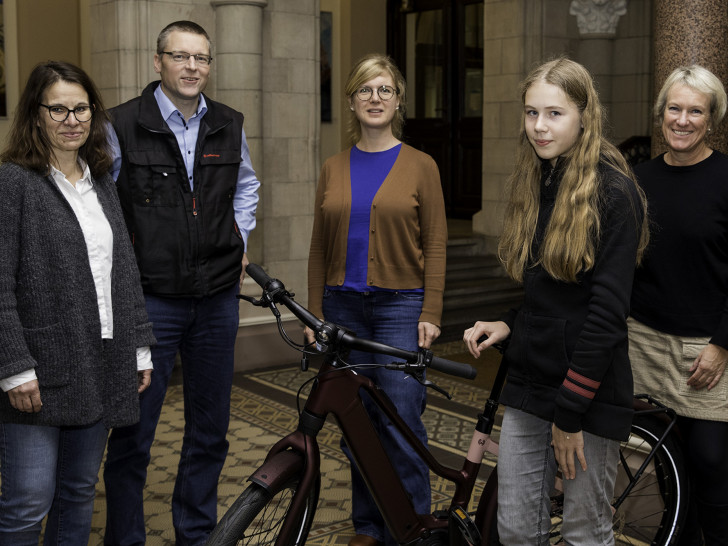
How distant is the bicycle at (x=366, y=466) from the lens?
2338 mm

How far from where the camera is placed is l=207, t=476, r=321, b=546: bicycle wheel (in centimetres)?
227

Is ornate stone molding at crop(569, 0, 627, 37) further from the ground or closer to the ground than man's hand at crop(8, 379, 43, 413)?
further from the ground

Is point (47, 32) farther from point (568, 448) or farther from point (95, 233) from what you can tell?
point (568, 448)

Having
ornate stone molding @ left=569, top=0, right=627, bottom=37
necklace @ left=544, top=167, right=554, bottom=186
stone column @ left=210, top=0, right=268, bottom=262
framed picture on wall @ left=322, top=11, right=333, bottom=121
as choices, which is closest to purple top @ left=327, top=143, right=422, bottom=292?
necklace @ left=544, top=167, right=554, bottom=186

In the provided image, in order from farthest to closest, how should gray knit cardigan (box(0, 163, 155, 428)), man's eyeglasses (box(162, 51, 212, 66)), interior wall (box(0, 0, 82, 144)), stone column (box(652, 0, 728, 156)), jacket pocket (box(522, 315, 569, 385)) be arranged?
interior wall (box(0, 0, 82, 144)), stone column (box(652, 0, 728, 156)), man's eyeglasses (box(162, 51, 212, 66)), gray knit cardigan (box(0, 163, 155, 428)), jacket pocket (box(522, 315, 569, 385))

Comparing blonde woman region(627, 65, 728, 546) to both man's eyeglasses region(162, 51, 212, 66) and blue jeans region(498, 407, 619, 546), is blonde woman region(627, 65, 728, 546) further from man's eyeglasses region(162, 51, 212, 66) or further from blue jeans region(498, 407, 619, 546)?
man's eyeglasses region(162, 51, 212, 66)

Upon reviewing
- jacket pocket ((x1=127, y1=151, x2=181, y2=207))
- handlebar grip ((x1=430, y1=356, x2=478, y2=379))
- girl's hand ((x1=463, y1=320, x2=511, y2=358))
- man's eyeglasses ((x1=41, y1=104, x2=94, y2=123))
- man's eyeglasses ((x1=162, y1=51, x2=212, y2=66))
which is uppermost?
man's eyeglasses ((x1=162, y1=51, x2=212, y2=66))

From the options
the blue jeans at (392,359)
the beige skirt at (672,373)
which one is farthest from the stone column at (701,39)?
the blue jeans at (392,359)

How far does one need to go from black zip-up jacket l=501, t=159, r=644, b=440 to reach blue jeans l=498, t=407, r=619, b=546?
0.08 m

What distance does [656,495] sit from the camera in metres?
3.41

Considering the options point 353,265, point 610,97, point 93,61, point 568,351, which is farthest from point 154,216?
point 610,97

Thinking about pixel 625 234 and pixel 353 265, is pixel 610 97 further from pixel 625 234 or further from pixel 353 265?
pixel 625 234

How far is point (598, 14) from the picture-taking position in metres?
9.10

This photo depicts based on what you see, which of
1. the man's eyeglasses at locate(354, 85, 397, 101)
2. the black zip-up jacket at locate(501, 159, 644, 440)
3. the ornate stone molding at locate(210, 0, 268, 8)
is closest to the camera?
the black zip-up jacket at locate(501, 159, 644, 440)
